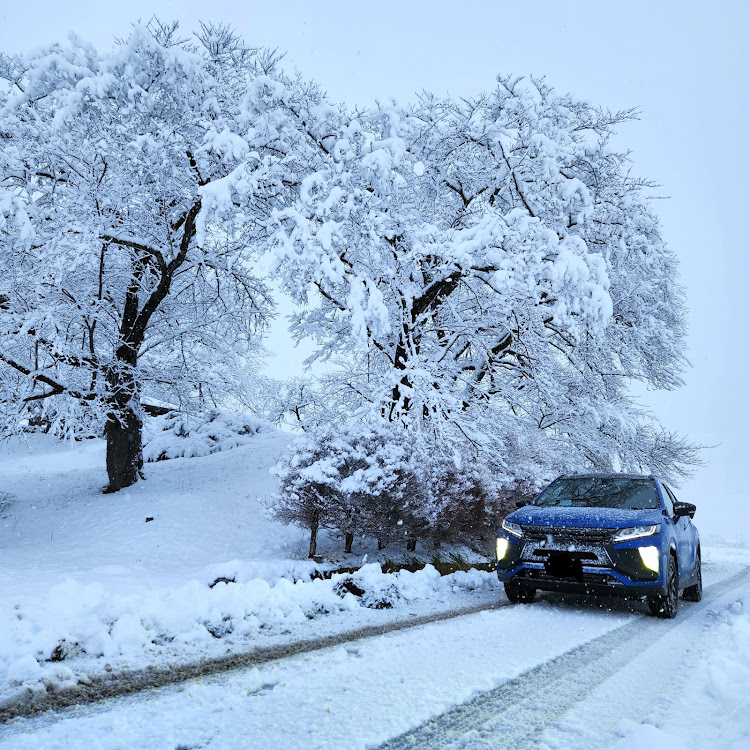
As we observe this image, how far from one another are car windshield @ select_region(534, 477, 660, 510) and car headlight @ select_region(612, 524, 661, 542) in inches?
25.0

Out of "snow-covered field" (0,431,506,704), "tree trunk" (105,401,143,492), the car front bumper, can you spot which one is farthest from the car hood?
"tree trunk" (105,401,143,492)

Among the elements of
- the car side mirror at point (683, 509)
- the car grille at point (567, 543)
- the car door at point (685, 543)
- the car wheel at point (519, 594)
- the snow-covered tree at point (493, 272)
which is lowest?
the car wheel at point (519, 594)

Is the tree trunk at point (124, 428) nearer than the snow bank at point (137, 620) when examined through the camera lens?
No

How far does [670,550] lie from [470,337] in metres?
7.13

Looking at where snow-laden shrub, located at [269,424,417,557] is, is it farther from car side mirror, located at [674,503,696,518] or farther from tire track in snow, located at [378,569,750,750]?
tire track in snow, located at [378,569,750,750]

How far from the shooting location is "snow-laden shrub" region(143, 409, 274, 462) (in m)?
18.6

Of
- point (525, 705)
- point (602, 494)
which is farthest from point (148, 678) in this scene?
point (602, 494)

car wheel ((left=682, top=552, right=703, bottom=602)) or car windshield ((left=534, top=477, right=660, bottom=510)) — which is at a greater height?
car windshield ((left=534, top=477, right=660, bottom=510))

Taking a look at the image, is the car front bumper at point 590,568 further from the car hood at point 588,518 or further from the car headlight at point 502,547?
the car headlight at point 502,547

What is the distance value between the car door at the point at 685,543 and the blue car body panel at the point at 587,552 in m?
0.16

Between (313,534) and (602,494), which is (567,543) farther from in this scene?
(313,534)

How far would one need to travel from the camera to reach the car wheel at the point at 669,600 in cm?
643

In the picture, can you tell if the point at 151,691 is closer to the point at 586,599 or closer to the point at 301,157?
the point at 586,599

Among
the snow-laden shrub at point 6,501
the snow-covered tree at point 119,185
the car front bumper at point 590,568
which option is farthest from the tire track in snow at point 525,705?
the snow-laden shrub at point 6,501
